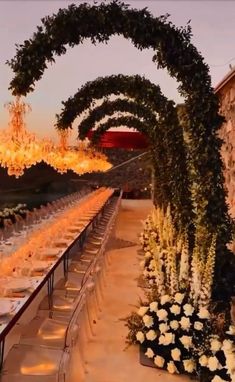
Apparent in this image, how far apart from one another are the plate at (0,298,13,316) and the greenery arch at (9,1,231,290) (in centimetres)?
232

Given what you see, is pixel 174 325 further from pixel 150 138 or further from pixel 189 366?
pixel 150 138

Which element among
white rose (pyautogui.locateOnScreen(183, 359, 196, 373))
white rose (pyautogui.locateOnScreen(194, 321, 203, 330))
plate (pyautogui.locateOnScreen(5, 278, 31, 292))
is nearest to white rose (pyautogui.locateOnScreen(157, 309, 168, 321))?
white rose (pyautogui.locateOnScreen(194, 321, 203, 330))

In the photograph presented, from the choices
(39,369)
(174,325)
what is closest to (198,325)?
(174,325)

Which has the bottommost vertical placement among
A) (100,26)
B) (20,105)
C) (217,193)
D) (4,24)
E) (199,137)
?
(217,193)

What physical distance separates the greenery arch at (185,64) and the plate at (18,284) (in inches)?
79.7

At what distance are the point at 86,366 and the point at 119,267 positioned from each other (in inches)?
171

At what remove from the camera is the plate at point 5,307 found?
3212mm

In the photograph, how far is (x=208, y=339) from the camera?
3973mm

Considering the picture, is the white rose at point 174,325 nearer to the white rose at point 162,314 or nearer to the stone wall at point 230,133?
the white rose at point 162,314

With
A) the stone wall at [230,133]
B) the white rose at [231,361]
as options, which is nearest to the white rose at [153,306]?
the white rose at [231,361]

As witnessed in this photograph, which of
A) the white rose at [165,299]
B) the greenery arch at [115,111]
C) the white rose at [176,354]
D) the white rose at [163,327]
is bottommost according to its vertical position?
the white rose at [176,354]

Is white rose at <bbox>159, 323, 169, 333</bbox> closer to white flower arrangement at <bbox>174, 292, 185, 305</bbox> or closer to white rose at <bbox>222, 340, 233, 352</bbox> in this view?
white flower arrangement at <bbox>174, 292, 185, 305</bbox>

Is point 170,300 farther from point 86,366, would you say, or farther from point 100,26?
point 100,26

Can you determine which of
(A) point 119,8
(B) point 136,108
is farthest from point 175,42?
(B) point 136,108
